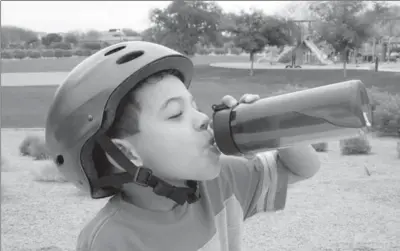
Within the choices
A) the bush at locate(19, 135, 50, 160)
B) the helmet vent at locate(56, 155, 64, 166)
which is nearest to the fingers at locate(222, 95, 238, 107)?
the helmet vent at locate(56, 155, 64, 166)

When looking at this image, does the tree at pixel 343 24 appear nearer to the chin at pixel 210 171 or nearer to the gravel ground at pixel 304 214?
the gravel ground at pixel 304 214

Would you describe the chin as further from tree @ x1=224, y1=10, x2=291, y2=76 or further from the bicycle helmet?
tree @ x1=224, y1=10, x2=291, y2=76

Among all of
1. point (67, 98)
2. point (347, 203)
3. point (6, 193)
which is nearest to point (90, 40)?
point (6, 193)

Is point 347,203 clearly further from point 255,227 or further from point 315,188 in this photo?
point 255,227

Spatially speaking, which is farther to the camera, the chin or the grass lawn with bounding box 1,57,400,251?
the grass lawn with bounding box 1,57,400,251

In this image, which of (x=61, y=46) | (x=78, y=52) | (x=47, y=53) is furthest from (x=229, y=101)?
(x=47, y=53)

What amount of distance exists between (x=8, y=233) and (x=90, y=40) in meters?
5.73

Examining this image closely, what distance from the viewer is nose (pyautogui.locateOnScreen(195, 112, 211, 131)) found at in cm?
176

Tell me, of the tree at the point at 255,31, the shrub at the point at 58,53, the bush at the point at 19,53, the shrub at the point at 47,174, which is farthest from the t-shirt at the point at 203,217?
the tree at the point at 255,31

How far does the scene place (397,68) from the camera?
396 cm

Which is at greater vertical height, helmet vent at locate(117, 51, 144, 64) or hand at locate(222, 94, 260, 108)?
helmet vent at locate(117, 51, 144, 64)

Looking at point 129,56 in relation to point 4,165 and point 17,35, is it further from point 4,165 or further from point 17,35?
point 17,35

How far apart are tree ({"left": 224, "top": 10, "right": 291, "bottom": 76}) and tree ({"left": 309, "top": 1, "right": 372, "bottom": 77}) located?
39.0 feet

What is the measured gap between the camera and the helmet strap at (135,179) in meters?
1.75
